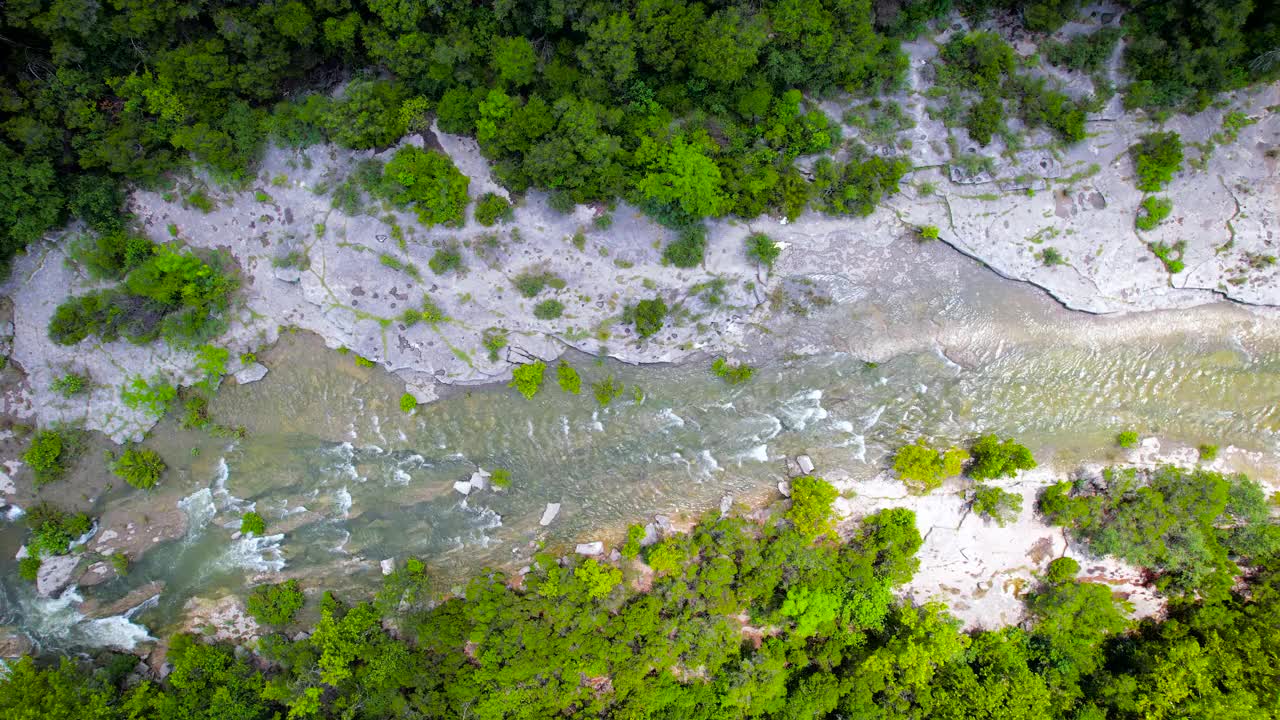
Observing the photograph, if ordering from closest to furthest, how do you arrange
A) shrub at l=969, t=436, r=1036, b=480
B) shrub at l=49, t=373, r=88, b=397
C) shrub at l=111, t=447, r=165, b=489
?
shrub at l=49, t=373, r=88, b=397, shrub at l=111, t=447, r=165, b=489, shrub at l=969, t=436, r=1036, b=480

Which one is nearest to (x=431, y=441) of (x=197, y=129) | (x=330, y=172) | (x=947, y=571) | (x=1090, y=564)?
(x=330, y=172)

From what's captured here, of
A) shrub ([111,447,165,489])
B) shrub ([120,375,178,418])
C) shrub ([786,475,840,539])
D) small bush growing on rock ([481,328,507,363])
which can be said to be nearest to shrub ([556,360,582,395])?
small bush growing on rock ([481,328,507,363])

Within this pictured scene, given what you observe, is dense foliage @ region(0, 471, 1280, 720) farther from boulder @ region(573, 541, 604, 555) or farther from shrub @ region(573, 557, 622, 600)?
boulder @ region(573, 541, 604, 555)

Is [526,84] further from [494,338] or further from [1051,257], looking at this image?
[1051,257]

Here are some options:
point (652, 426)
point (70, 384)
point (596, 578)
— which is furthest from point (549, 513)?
point (70, 384)

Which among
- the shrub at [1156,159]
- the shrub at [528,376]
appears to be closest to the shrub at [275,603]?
the shrub at [528,376]

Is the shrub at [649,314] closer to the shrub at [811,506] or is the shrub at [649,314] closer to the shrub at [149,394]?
the shrub at [811,506]

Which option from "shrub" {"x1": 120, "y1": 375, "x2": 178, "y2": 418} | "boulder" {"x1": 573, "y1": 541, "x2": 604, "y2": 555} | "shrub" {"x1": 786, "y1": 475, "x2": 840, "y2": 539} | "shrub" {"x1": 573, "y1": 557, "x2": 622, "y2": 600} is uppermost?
"shrub" {"x1": 120, "y1": 375, "x2": 178, "y2": 418}
